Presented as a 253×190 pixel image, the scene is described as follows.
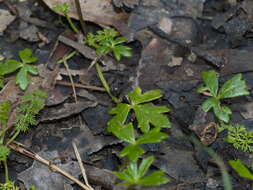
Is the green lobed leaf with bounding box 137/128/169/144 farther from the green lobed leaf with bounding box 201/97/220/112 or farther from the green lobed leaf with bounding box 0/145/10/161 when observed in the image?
the green lobed leaf with bounding box 0/145/10/161

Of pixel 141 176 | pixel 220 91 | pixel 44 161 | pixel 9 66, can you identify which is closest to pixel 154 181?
pixel 141 176

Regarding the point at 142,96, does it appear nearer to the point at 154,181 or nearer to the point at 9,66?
the point at 154,181

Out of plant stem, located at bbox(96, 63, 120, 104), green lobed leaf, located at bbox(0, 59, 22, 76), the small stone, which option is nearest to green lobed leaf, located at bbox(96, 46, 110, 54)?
plant stem, located at bbox(96, 63, 120, 104)

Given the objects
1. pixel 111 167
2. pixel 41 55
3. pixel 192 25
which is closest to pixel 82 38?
pixel 41 55

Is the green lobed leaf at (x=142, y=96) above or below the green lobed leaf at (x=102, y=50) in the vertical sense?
below

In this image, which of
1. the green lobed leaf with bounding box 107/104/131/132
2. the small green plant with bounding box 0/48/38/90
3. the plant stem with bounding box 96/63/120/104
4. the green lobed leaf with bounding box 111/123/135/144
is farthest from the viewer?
the small green plant with bounding box 0/48/38/90

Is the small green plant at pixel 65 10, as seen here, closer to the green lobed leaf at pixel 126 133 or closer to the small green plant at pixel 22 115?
the small green plant at pixel 22 115

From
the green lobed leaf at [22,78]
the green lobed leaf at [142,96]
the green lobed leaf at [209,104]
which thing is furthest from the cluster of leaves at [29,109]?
the green lobed leaf at [209,104]
